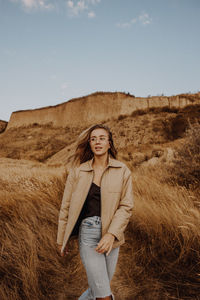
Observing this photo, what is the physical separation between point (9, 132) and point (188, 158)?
37.3m

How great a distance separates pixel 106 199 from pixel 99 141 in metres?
0.50

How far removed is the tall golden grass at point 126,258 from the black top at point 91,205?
87cm

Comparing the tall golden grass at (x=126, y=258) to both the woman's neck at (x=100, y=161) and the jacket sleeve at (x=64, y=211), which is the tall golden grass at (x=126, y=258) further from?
the woman's neck at (x=100, y=161)

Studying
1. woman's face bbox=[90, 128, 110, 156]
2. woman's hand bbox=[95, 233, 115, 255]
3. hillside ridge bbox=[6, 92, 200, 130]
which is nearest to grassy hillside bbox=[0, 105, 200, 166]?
hillside ridge bbox=[6, 92, 200, 130]

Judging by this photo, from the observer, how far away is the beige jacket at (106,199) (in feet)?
4.98

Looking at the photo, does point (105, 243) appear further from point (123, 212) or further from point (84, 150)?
point (84, 150)

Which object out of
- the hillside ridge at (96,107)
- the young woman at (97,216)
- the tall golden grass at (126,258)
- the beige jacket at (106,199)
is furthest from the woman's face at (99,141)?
the hillside ridge at (96,107)

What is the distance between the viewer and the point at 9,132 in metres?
37.0

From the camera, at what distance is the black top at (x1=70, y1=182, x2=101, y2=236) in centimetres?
160

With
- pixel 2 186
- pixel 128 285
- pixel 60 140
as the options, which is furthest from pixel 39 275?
pixel 60 140

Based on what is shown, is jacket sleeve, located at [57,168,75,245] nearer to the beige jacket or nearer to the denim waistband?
the beige jacket

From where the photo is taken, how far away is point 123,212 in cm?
154

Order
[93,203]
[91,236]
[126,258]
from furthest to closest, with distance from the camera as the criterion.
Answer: [126,258] → [93,203] → [91,236]

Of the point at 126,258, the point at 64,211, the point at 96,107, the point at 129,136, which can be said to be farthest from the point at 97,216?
the point at 96,107
